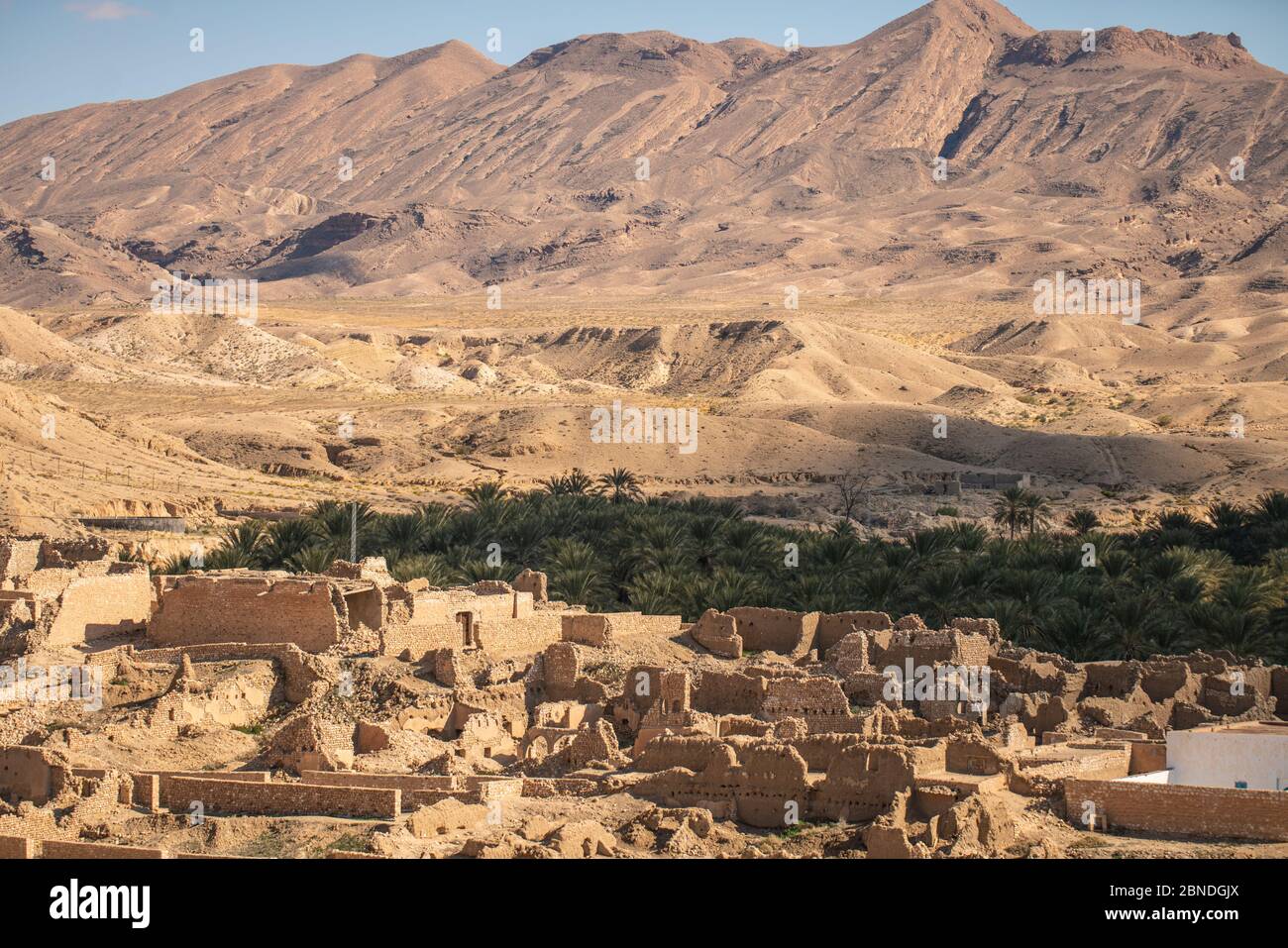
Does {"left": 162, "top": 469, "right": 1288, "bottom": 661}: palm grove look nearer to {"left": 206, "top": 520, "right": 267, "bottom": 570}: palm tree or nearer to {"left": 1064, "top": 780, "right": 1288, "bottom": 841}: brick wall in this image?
{"left": 206, "top": 520, "right": 267, "bottom": 570}: palm tree

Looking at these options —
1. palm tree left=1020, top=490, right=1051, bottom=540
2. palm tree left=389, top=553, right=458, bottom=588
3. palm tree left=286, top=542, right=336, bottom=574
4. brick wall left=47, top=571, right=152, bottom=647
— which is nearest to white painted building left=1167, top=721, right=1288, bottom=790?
palm tree left=389, top=553, right=458, bottom=588

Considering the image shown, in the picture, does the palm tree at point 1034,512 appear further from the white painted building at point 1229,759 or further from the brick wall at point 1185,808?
the brick wall at point 1185,808

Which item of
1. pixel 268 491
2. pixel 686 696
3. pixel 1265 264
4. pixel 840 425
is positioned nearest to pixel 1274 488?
pixel 840 425

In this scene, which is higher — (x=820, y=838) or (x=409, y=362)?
(x=409, y=362)

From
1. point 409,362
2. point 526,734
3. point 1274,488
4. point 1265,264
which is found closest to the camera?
point 526,734

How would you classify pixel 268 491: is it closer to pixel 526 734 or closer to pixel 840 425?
pixel 840 425

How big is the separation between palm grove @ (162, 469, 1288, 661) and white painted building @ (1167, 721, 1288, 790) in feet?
36.2

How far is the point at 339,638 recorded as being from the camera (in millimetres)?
33531

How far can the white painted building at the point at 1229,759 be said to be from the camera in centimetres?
2800

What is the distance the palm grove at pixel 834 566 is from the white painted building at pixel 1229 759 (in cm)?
1102

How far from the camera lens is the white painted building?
2800 centimetres

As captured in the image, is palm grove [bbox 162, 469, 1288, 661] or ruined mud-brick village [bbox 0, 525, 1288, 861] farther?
palm grove [bbox 162, 469, 1288, 661]
